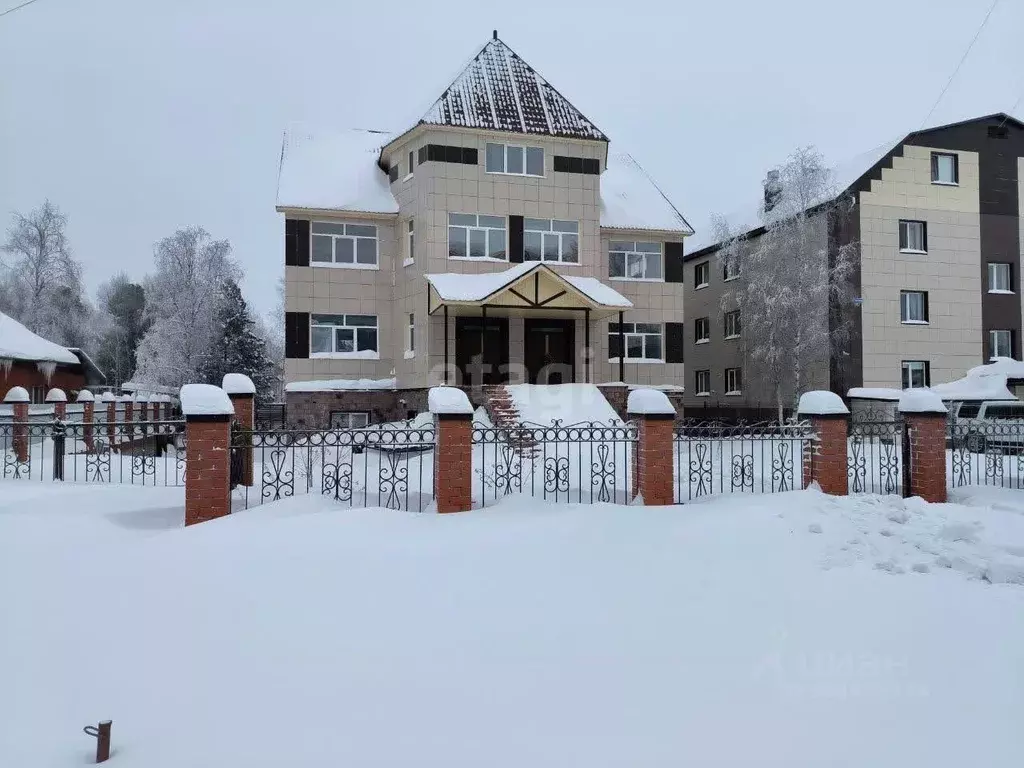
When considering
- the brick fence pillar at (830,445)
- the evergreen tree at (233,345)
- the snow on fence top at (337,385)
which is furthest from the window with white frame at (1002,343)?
the evergreen tree at (233,345)

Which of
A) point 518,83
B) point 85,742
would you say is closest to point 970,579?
point 85,742

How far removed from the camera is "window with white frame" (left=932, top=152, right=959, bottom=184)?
2438cm

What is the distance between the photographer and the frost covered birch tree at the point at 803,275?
74.9 ft

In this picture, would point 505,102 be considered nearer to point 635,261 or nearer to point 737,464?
point 635,261

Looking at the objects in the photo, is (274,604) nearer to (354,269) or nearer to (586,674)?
(586,674)

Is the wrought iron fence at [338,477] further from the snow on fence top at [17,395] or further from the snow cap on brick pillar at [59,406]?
the snow cap on brick pillar at [59,406]

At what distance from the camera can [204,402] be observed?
811 centimetres

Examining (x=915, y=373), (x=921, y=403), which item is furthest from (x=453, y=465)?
(x=915, y=373)

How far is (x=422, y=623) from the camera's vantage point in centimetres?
507

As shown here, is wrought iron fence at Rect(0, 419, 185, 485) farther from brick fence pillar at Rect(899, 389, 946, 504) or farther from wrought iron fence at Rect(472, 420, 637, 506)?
brick fence pillar at Rect(899, 389, 946, 504)

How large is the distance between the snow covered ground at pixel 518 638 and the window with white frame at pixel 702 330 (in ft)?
76.1

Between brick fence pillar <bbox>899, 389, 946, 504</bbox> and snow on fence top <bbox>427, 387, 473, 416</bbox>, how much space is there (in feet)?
21.0

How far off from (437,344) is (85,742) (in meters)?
17.4

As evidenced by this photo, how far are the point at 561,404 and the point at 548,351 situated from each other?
15.8ft
